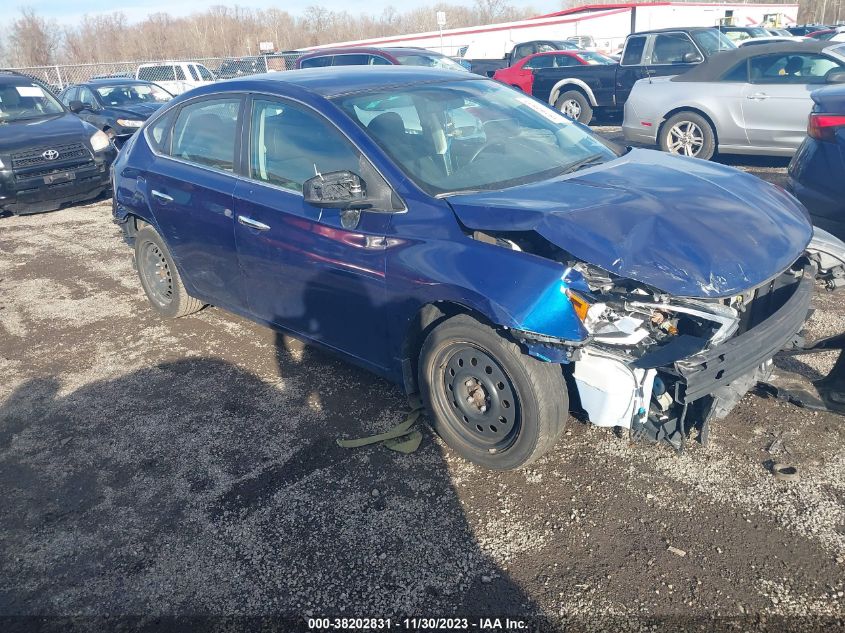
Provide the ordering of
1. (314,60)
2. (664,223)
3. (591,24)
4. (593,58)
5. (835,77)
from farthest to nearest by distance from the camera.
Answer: (591,24), (593,58), (314,60), (835,77), (664,223)

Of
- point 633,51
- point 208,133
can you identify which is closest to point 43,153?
point 208,133

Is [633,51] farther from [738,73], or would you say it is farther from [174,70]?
[174,70]

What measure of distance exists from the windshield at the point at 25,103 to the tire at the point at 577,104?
955 centimetres

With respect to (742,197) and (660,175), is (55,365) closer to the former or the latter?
(660,175)

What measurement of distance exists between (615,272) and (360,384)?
1997 millimetres

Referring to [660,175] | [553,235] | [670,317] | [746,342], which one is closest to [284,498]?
[553,235]

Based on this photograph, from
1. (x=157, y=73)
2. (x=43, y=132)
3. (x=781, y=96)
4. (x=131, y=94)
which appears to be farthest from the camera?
(x=157, y=73)

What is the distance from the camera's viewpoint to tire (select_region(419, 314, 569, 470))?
9.88 ft

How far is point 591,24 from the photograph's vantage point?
37875mm

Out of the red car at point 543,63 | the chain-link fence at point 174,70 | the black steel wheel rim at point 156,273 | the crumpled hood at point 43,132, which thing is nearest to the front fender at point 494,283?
the black steel wheel rim at point 156,273

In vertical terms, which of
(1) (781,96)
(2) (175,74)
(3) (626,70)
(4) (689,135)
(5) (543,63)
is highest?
(2) (175,74)

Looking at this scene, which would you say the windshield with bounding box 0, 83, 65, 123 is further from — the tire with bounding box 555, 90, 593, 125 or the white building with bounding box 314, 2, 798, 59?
the white building with bounding box 314, 2, 798, 59

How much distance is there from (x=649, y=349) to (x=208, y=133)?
10.5 ft

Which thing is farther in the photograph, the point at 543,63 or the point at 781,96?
the point at 543,63
